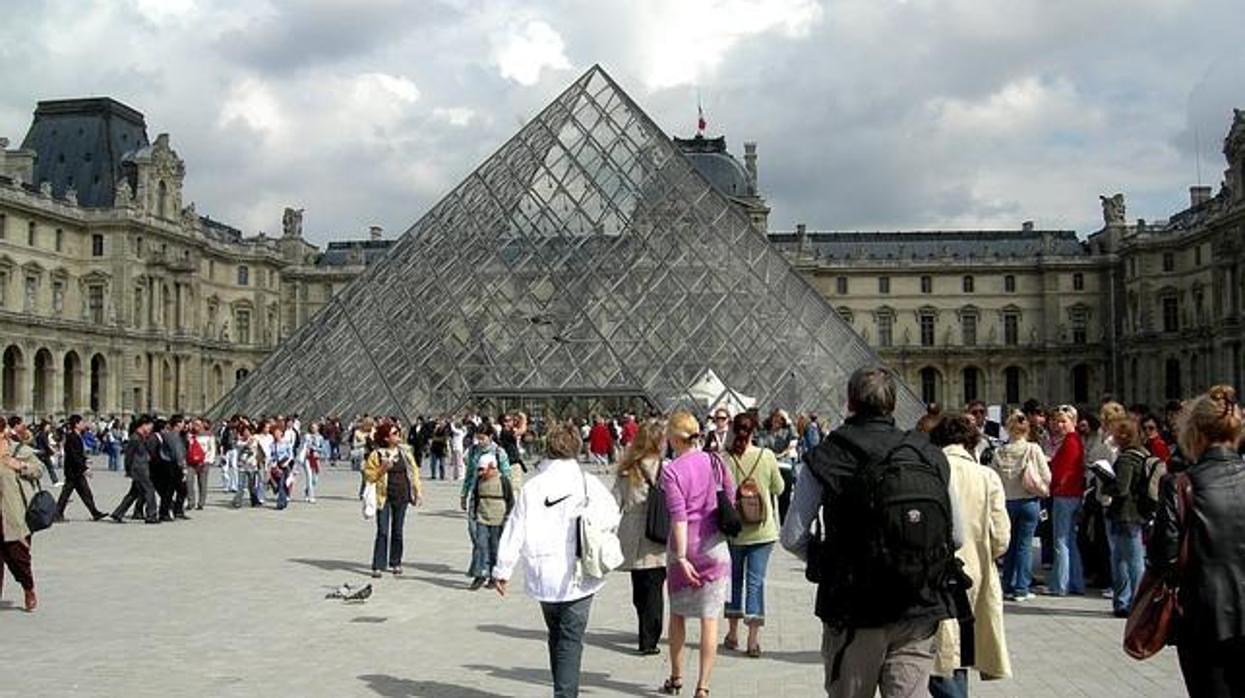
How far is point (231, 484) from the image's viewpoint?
2073 cm

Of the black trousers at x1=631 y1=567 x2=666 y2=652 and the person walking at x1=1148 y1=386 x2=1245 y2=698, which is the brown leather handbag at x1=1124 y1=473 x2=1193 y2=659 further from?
the black trousers at x1=631 y1=567 x2=666 y2=652

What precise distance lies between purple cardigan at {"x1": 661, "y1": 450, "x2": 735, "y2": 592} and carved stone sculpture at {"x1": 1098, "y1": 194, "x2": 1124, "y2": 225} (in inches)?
2742

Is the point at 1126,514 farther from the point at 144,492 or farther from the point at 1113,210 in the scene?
the point at 1113,210

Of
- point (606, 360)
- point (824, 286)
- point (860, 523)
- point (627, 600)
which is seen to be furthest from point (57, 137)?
point (860, 523)

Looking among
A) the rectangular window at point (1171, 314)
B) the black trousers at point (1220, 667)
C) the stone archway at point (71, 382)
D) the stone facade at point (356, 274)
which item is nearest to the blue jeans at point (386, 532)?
the black trousers at point (1220, 667)

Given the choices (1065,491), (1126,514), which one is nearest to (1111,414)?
(1126,514)

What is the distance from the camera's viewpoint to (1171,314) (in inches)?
2507

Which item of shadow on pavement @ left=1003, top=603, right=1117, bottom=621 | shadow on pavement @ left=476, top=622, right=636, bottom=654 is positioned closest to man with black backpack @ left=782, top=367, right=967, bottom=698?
shadow on pavement @ left=476, top=622, right=636, bottom=654

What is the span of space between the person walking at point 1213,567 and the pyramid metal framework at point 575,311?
2129 centimetres

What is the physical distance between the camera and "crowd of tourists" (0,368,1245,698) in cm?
397

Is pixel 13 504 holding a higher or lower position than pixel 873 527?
lower

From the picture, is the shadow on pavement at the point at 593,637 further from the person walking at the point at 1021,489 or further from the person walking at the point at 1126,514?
the person walking at the point at 1126,514

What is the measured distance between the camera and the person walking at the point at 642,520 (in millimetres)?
7059

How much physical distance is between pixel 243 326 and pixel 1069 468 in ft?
215
